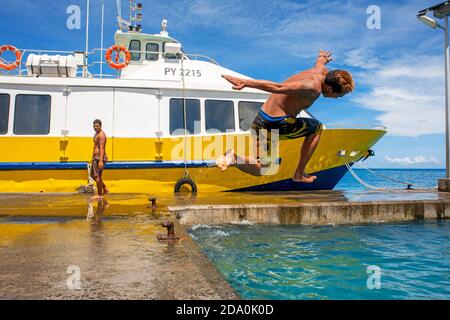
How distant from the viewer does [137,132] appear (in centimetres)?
1033

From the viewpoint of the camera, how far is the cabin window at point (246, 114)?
1084 centimetres

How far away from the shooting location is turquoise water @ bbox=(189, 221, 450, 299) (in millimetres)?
3371

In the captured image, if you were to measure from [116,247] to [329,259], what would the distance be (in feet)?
8.09

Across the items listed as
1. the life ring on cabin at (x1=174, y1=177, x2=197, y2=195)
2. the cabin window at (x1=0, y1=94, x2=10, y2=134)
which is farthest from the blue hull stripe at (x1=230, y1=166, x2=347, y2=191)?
the cabin window at (x1=0, y1=94, x2=10, y2=134)

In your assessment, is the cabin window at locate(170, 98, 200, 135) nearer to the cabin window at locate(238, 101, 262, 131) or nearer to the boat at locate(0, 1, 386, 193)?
Answer: the boat at locate(0, 1, 386, 193)

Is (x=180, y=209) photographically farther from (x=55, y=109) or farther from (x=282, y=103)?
(x=55, y=109)

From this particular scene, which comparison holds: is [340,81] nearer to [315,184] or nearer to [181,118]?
[181,118]

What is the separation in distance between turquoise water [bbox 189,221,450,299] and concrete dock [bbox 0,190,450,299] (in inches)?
14.1

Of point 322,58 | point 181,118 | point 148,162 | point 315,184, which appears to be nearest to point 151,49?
point 181,118

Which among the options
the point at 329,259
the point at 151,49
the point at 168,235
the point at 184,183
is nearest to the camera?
the point at 168,235

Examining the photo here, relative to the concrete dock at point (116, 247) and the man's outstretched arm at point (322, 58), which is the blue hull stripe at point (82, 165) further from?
the man's outstretched arm at point (322, 58)

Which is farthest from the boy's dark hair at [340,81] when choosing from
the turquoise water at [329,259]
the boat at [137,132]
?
the boat at [137,132]
